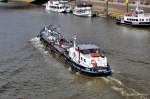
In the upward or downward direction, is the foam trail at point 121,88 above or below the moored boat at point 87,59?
below

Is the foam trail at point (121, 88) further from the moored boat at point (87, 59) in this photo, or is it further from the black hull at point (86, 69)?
the moored boat at point (87, 59)

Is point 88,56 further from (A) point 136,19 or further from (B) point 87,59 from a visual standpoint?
(A) point 136,19

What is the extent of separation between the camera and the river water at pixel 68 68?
51375 millimetres

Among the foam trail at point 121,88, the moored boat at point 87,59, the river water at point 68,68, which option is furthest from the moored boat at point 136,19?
the foam trail at point 121,88

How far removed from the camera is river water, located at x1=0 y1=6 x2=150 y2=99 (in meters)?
51.4

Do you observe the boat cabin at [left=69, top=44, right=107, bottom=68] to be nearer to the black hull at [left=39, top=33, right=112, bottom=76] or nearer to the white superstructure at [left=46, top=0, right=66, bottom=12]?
the black hull at [left=39, top=33, right=112, bottom=76]

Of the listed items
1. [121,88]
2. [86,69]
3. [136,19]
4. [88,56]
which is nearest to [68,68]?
[88,56]

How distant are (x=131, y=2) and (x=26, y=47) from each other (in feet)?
190

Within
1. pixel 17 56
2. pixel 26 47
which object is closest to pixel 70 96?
pixel 17 56

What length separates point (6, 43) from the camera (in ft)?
265

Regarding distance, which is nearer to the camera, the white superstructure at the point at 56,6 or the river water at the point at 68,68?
the river water at the point at 68,68

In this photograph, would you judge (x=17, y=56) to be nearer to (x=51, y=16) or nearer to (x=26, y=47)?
(x=26, y=47)

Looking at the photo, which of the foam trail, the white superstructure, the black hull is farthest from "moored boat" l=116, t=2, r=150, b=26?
the foam trail

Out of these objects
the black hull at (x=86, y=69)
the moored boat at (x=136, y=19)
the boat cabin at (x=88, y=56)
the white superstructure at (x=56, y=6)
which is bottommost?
the black hull at (x=86, y=69)
